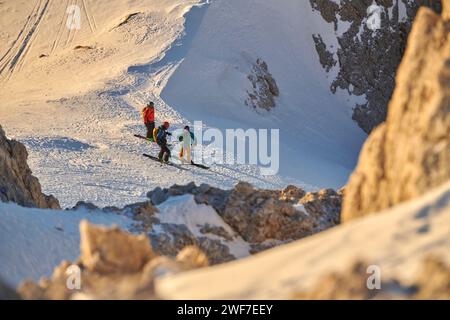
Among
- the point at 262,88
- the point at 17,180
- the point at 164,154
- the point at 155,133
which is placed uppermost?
the point at 262,88

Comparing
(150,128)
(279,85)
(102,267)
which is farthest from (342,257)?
(279,85)

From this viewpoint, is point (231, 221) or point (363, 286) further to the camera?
point (231, 221)

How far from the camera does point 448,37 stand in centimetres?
955

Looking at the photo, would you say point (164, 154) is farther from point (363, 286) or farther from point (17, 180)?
point (363, 286)

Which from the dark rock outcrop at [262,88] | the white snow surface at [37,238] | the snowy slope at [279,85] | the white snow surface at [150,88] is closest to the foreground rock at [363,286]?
the white snow surface at [37,238]

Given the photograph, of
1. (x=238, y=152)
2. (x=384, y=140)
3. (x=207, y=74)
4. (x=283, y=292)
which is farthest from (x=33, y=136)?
(x=283, y=292)

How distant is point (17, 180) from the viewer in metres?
19.5

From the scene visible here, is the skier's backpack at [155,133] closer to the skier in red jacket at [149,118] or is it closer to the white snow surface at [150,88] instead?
the white snow surface at [150,88]

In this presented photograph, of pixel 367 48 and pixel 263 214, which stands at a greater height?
pixel 367 48

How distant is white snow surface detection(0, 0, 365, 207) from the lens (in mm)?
26703

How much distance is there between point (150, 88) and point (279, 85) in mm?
7647

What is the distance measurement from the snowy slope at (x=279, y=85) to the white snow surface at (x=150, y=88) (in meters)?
0.05

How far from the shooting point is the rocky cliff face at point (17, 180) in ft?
60.8

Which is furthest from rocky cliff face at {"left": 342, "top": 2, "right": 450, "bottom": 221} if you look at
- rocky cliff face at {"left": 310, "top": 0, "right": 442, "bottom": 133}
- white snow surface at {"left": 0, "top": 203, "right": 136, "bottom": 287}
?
rocky cliff face at {"left": 310, "top": 0, "right": 442, "bottom": 133}
